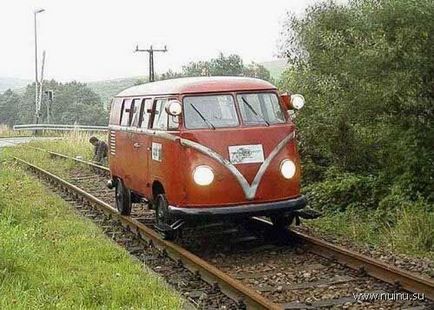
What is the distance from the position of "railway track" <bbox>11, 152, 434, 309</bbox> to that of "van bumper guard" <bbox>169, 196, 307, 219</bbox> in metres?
0.51

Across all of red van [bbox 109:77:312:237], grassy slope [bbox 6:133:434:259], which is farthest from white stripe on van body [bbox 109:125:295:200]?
grassy slope [bbox 6:133:434:259]

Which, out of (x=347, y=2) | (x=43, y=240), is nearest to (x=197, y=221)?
(x=43, y=240)

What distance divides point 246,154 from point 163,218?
65.7 inches

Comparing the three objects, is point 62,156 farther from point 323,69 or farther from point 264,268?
point 264,268

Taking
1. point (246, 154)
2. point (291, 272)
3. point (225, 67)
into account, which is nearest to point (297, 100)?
point (246, 154)

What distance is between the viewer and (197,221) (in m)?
9.98

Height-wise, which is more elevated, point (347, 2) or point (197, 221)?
point (347, 2)

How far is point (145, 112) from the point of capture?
11.6 m

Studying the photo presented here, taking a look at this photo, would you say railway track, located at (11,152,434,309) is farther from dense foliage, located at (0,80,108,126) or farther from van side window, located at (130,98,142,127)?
dense foliage, located at (0,80,108,126)

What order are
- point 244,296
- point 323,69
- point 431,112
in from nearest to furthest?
point 244,296, point 431,112, point 323,69

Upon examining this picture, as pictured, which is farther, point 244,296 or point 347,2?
point 347,2

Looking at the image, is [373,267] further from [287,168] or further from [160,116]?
[160,116]

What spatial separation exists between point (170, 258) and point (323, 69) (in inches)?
234

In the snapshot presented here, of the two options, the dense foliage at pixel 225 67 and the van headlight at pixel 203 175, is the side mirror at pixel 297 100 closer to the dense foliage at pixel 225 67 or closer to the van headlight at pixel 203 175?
A: the van headlight at pixel 203 175
